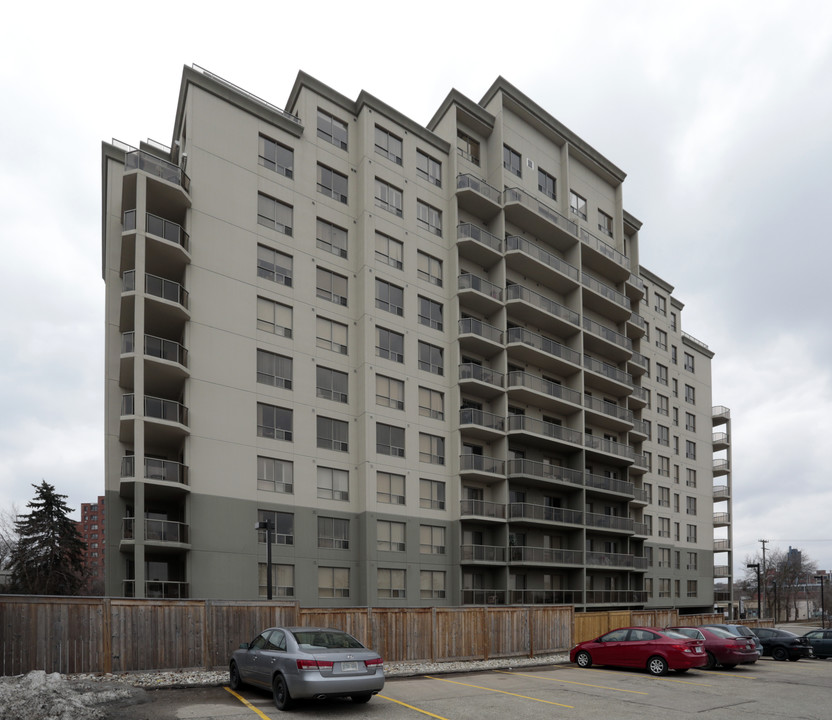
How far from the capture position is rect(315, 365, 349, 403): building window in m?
33.8

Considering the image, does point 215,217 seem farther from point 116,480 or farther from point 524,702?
point 524,702

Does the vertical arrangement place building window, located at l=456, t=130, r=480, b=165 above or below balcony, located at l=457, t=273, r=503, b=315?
above

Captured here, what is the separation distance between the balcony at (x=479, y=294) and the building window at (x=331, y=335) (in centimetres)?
734

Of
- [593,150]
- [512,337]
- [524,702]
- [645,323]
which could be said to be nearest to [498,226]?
[512,337]

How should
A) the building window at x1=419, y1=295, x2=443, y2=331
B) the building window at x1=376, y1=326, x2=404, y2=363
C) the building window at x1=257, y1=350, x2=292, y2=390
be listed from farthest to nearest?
the building window at x1=419, y1=295, x2=443, y2=331, the building window at x1=376, y1=326, x2=404, y2=363, the building window at x1=257, y1=350, x2=292, y2=390

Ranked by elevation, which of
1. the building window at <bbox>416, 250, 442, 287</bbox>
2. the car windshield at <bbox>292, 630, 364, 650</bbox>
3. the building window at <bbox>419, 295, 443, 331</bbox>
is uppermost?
the building window at <bbox>416, 250, 442, 287</bbox>

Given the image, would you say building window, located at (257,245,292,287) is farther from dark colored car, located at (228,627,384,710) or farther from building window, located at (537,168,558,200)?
dark colored car, located at (228,627,384,710)

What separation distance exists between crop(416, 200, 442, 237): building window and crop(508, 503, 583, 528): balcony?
15.7 metres

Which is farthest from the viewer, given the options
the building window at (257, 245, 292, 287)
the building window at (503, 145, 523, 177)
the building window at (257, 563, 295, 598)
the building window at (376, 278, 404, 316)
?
the building window at (503, 145, 523, 177)

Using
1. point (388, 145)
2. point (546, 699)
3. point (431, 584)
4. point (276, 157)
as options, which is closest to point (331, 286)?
point (276, 157)

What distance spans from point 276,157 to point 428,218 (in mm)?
9226

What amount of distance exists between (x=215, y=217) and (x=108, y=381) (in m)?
8.60

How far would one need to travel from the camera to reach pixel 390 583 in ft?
111

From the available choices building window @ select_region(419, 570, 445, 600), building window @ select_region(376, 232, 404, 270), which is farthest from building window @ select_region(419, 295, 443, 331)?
building window @ select_region(419, 570, 445, 600)
